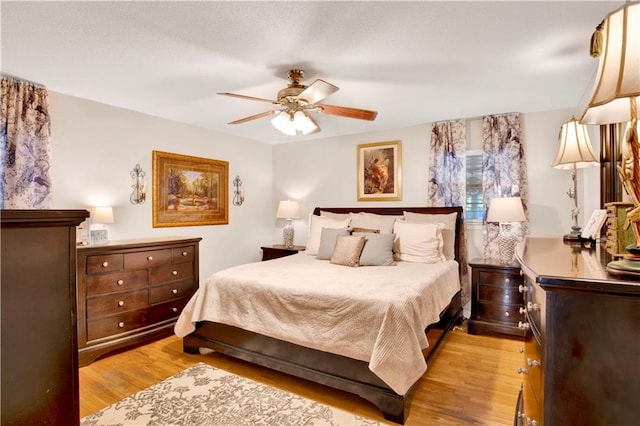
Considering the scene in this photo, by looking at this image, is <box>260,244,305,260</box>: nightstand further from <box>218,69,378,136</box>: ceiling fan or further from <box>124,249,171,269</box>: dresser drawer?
<box>218,69,378,136</box>: ceiling fan

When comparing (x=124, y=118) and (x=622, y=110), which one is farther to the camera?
(x=124, y=118)

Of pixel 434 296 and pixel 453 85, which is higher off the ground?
pixel 453 85

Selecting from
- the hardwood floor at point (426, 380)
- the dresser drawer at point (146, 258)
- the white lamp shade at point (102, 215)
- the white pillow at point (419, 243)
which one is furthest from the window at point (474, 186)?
the white lamp shade at point (102, 215)

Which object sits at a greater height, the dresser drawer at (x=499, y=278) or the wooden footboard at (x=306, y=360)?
the dresser drawer at (x=499, y=278)

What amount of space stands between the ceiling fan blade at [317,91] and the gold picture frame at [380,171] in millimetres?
2173

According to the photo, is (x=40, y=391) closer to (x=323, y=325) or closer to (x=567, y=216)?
(x=323, y=325)

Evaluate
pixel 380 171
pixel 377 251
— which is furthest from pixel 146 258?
pixel 380 171

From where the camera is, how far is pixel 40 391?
0.77 metres

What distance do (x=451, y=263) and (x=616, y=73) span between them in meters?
2.85

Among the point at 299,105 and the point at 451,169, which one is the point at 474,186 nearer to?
the point at 451,169

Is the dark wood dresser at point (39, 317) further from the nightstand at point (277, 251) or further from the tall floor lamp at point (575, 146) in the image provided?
the nightstand at point (277, 251)

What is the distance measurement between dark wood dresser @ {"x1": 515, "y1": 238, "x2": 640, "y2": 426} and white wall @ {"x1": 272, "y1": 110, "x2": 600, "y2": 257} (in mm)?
2431

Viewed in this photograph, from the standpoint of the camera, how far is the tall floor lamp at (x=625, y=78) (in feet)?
3.02

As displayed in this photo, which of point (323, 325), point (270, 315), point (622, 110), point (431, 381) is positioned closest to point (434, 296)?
point (431, 381)
